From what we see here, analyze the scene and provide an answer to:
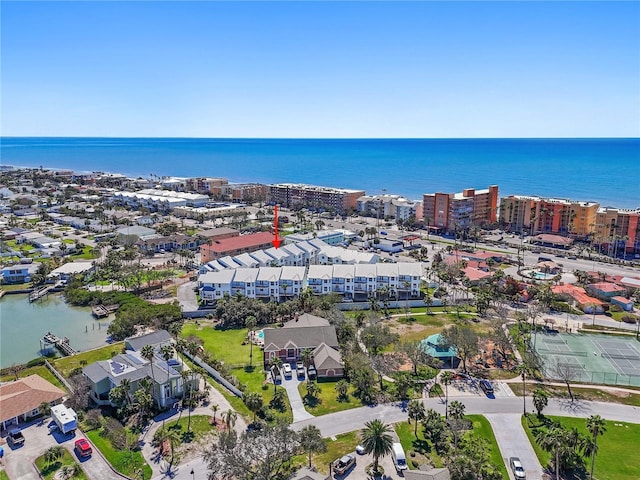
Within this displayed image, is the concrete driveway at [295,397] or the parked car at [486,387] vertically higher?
the parked car at [486,387]

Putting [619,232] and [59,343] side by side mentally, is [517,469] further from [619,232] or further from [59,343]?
[619,232]

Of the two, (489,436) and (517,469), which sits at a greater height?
(517,469)

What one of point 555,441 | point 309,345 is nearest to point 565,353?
point 555,441

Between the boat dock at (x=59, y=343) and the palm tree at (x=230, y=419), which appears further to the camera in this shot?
the boat dock at (x=59, y=343)

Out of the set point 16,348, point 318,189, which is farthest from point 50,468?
point 318,189

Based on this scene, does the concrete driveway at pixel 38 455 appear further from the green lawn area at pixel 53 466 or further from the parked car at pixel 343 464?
the parked car at pixel 343 464

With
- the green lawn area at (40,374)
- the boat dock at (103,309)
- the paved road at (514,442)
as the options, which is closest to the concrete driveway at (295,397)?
the paved road at (514,442)

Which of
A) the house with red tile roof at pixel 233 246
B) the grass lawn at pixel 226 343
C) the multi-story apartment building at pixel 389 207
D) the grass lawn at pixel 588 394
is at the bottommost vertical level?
the grass lawn at pixel 226 343
